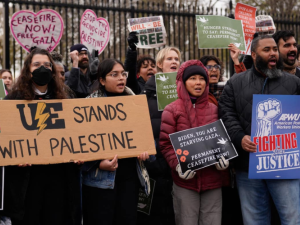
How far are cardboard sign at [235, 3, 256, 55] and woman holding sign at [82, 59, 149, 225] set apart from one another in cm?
306

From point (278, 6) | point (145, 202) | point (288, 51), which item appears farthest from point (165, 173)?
point (278, 6)

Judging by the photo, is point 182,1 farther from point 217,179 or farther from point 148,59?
point 217,179

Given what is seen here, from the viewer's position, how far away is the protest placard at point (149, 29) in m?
5.41

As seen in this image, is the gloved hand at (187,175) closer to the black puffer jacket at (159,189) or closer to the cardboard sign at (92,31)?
the black puffer jacket at (159,189)

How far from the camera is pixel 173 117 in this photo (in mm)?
3797

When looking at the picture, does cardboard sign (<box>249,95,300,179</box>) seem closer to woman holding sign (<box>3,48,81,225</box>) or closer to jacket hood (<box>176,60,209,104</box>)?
jacket hood (<box>176,60,209,104</box>)

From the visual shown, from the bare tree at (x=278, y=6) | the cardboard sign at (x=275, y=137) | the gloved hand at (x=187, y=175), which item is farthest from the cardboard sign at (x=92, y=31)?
the bare tree at (x=278, y=6)

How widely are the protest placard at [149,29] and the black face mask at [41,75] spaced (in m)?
2.30

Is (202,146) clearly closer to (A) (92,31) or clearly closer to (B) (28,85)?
(B) (28,85)

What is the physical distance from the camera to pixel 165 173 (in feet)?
14.3

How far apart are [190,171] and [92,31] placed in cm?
313

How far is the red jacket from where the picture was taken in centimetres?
369

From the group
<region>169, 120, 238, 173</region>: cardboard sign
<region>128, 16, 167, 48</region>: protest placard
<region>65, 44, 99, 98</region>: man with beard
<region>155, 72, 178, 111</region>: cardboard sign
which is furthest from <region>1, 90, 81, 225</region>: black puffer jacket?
<region>128, 16, 167, 48</region>: protest placard

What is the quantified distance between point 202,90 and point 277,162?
1.02 meters
